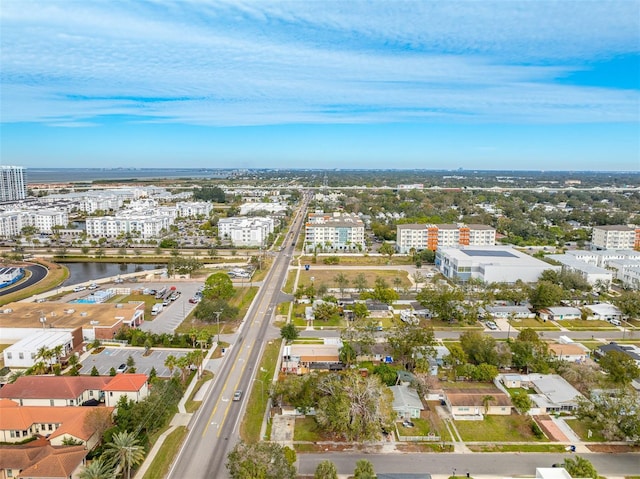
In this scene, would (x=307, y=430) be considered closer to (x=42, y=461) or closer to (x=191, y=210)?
(x=42, y=461)

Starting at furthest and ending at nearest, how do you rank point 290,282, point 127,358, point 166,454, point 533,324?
point 290,282 < point 533,324 < point 127,358 < point 166,454

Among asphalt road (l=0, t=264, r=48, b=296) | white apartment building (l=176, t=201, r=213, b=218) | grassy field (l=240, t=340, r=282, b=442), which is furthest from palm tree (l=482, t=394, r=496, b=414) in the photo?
white apartment building (l=176, t=201, r=213, b=218)

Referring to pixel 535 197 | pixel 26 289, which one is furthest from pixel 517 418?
pixel 535 197

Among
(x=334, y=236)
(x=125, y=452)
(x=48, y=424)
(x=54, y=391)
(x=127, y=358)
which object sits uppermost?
(x=334, y=236)

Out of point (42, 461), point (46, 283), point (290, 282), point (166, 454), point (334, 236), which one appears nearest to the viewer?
point (42, 461)

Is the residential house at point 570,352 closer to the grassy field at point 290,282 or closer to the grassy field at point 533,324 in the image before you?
the grassy field at point 533,324

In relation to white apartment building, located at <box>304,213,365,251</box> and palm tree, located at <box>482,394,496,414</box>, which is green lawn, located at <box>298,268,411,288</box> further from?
palm tree, located at <box>482,394,496,414</box>

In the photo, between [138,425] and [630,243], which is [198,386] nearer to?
[138,425]

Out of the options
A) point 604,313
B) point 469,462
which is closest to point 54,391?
point 469,462

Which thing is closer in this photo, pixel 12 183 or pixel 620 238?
pixel 620 238
